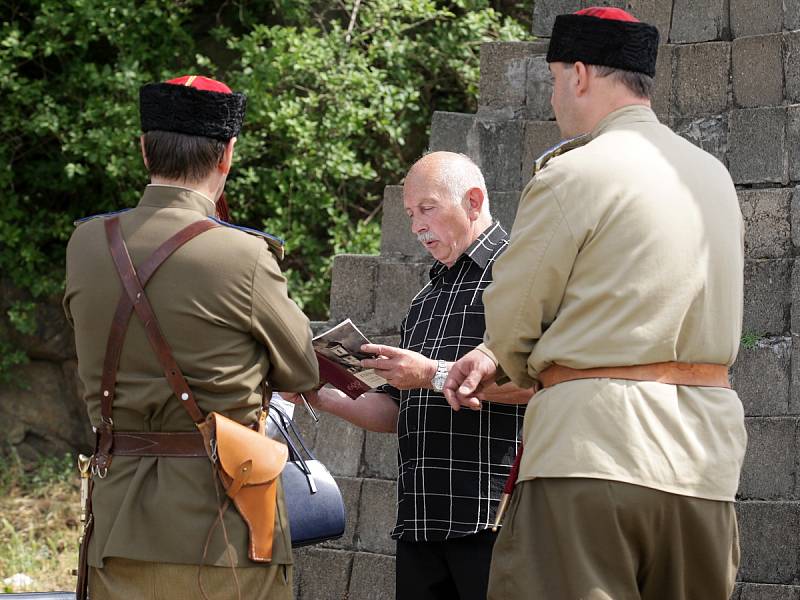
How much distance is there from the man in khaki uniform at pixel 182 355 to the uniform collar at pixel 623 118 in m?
0.81

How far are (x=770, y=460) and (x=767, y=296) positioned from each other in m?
0.56

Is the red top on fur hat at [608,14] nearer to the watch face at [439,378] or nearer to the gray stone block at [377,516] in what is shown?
the watch face at [439,378]

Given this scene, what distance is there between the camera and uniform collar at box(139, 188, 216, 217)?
9.16 feet

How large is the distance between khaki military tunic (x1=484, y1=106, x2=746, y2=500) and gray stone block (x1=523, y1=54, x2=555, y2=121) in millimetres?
2284

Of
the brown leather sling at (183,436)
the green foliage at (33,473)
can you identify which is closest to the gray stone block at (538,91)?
the brown leather sling at (183,436)

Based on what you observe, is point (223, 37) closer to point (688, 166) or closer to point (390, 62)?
point (390, 62)

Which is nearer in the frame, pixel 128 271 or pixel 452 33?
pixel 128 271

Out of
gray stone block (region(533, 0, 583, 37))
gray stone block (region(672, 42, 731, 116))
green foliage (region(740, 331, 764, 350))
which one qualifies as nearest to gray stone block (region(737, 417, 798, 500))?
green foliage (region(740, 331, 764, 350))

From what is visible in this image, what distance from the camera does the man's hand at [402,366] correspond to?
322 centimetres

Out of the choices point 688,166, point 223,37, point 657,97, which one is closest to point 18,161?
point 223,37

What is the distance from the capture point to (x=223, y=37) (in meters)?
7.62

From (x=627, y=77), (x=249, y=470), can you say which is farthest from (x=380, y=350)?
(x=627, y=77)

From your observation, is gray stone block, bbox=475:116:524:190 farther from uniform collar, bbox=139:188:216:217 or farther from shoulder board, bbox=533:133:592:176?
uniform collar, bbox=139:188:216:217

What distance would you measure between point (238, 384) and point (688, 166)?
1.11m
